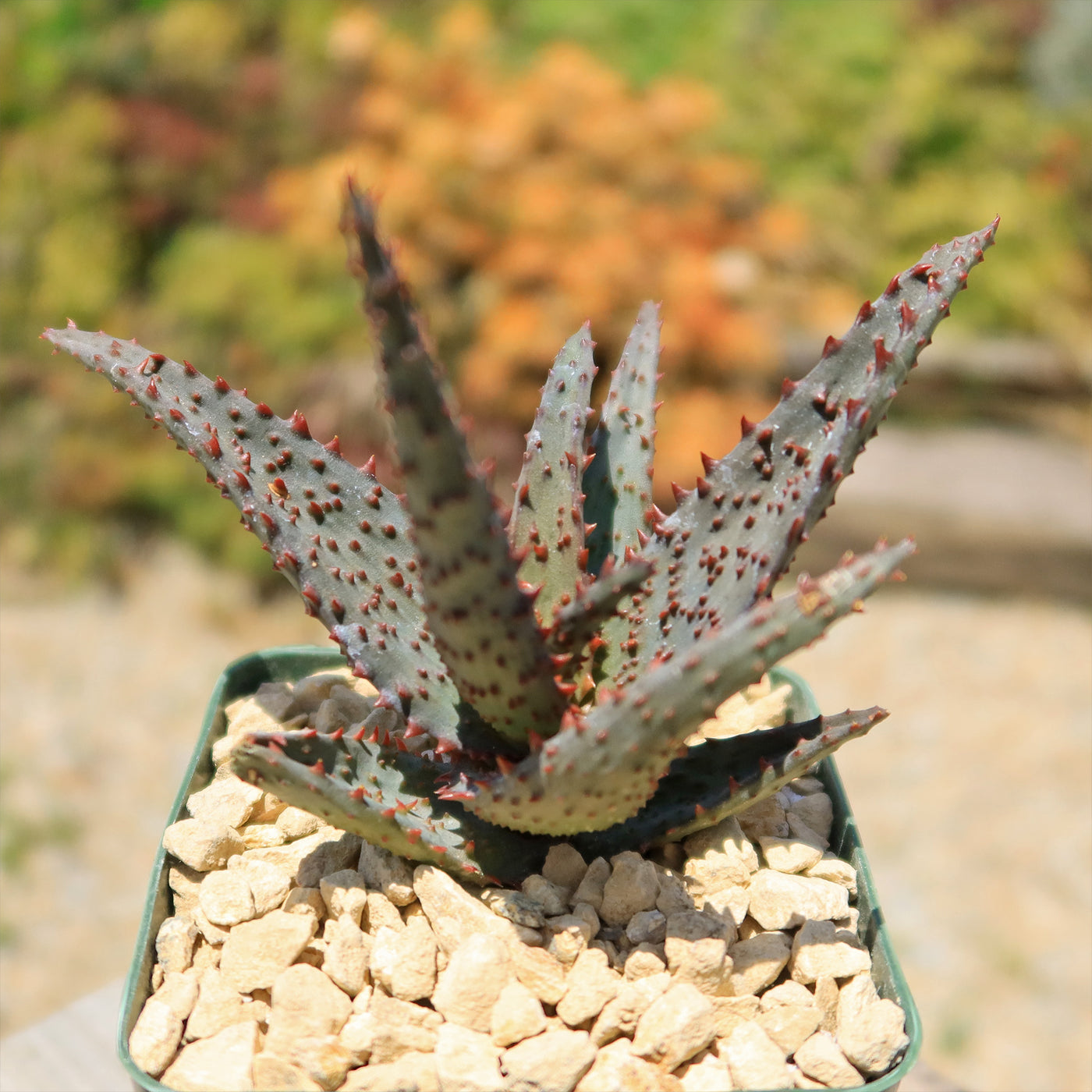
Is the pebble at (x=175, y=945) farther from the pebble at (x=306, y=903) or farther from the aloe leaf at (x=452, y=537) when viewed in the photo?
the aloe leaf at (x=452, y=537)

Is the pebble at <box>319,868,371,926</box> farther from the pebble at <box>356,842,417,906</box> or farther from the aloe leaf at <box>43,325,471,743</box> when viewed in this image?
the aloe leaf at <box>43,325,471,743</box>

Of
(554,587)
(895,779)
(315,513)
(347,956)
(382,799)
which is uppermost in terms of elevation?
(315,513)

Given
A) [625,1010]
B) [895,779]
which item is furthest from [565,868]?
[895,779]

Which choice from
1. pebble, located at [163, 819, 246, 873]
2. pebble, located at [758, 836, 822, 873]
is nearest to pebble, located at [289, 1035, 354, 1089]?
pebble, located at [163, 819, 246, 873]

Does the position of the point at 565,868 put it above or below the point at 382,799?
below

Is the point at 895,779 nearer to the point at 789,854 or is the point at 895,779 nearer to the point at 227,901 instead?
the point at 789,854

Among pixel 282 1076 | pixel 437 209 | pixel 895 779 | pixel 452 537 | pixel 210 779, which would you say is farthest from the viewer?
pixel 437 209
